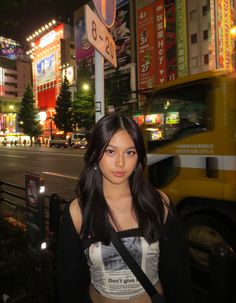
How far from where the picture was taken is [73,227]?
69.0 inches

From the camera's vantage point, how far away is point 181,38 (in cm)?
4047

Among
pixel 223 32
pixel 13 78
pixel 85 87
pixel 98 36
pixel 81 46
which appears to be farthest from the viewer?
pixel 13 78

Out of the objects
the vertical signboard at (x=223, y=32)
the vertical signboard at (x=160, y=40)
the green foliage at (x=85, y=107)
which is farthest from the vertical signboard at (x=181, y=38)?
the green foliage at (x=85, y=107)

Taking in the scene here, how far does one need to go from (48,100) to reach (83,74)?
28.7 meters

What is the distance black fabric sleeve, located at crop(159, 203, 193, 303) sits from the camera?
5.82 feet

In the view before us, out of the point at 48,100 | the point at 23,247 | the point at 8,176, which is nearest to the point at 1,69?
the point at 48,100

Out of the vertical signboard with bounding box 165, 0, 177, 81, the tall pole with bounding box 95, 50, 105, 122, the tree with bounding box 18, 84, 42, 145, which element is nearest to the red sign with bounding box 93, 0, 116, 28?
the tall pole with bounding box 95, 50, 105, 122

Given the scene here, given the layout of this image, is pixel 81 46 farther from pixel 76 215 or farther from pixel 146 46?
pixel 76 215

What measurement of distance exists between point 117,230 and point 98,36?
2.49 m

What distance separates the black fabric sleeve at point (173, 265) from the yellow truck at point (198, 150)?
2.45 metres

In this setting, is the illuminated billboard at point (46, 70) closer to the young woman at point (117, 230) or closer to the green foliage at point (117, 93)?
the green foliage at point (117, 93)

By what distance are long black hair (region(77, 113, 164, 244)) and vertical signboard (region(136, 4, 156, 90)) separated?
4248 cm

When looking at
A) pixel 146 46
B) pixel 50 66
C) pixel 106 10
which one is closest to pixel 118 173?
pixel 106 10

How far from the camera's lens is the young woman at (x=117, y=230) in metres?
1.67
